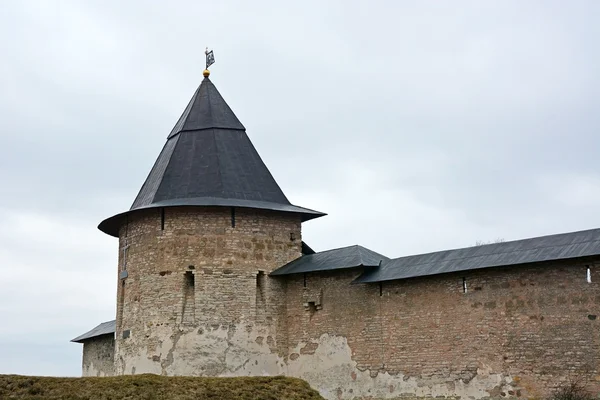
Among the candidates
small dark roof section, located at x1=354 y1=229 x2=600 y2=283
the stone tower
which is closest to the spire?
the stone tower

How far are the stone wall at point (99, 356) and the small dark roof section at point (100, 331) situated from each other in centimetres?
13

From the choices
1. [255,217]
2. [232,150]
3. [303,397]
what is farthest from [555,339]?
[232,150]

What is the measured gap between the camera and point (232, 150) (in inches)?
826

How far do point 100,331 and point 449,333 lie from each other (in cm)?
1121

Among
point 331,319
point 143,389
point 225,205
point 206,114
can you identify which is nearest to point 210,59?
point 206,114

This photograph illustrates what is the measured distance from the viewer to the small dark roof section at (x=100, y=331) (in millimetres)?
23909

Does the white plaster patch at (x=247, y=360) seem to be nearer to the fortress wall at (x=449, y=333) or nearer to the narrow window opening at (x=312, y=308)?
the fortress wall at (x=449, y=333)

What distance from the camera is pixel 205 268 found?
19.0 meters

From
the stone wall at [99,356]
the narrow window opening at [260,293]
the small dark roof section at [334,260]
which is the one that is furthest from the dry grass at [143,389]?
the stone wall at [99,356]

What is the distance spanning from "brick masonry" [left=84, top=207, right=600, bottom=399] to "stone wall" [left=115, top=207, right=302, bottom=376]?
0.08 ft

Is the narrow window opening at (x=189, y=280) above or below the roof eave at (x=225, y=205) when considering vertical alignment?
below

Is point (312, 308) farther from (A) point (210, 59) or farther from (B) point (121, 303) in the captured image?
(A) point (210, 59)

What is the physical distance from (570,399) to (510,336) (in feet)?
5.12

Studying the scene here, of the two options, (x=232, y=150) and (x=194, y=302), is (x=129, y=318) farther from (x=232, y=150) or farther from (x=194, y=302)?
(x=232, y=150)
